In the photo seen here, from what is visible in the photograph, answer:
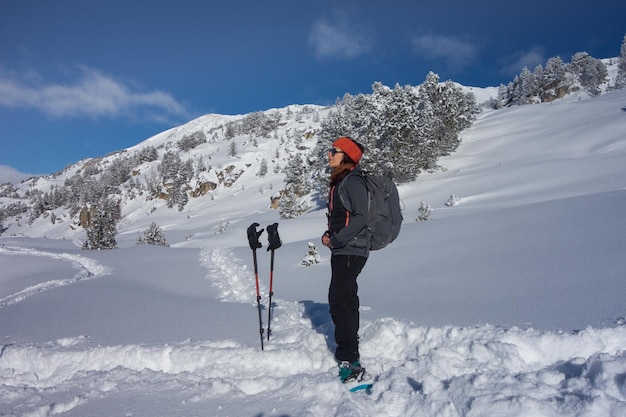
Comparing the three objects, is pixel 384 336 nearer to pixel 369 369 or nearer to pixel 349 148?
pixel 369 369

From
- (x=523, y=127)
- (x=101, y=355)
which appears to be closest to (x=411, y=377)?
(x=101, y=355)

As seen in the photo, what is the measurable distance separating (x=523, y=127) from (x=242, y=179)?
43.5 meters

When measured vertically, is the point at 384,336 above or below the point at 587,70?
below

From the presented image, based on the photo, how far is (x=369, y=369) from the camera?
11.3ft

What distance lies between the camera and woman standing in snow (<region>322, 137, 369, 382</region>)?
11.1ft

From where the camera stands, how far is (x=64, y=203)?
88000mm

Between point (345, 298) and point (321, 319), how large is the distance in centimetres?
170

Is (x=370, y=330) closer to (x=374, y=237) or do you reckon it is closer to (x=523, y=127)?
(x=374, y=237)

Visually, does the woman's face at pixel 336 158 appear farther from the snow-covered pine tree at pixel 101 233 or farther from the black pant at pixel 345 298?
the snow-covered pine tree at pixel 101 233

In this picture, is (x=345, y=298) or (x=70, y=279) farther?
(x=70, y=279)

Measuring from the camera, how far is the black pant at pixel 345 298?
350cm

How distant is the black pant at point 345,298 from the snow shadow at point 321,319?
57 cm

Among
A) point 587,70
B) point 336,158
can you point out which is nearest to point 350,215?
point 336,158

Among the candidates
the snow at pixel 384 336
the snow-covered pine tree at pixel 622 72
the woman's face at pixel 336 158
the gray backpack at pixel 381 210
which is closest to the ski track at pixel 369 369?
the snow at pixel 384 336
